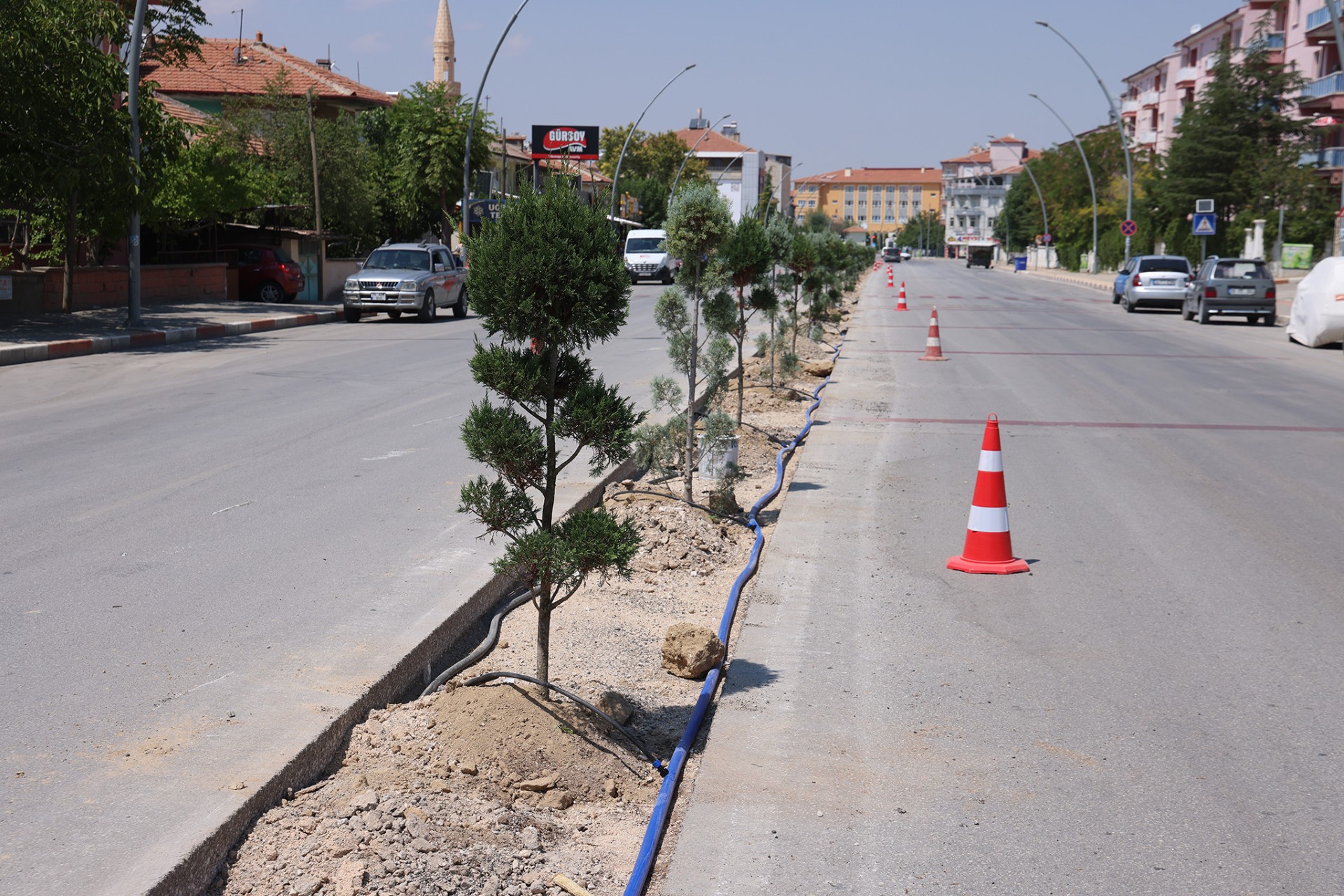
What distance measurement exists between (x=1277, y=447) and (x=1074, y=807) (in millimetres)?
9053

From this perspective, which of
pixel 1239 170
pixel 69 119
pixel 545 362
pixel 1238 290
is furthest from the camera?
pixel 1239 170

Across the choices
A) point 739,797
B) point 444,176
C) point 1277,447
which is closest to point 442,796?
point 739,797

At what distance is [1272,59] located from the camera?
7056cm

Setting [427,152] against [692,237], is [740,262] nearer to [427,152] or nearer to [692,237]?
[692,237]

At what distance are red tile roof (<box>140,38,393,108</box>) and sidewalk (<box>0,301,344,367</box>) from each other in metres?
26.8

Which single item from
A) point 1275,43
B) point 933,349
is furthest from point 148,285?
point 1275,43

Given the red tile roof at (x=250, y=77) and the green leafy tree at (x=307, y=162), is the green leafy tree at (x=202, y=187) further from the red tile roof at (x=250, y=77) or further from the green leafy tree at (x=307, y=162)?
the red tile roof at (x=250, y=77)

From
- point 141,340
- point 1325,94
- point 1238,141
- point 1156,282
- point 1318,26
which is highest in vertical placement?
point 1318,26

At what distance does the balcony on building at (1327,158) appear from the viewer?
196 ft

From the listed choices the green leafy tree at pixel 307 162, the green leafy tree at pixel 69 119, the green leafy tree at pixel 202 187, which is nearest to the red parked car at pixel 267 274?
the green leafy tree at pixel 202 187

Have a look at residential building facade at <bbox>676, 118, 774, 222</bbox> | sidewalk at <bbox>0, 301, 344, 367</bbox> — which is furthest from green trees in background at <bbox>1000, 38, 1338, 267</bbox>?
residential building facade at <bbox>676, 118, 774, 222</bbox>

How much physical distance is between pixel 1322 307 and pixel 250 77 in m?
46.4

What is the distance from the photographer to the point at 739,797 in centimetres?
424

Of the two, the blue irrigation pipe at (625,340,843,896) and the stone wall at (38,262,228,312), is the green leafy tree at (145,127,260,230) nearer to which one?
the stone wall at (38,262,228,312)
